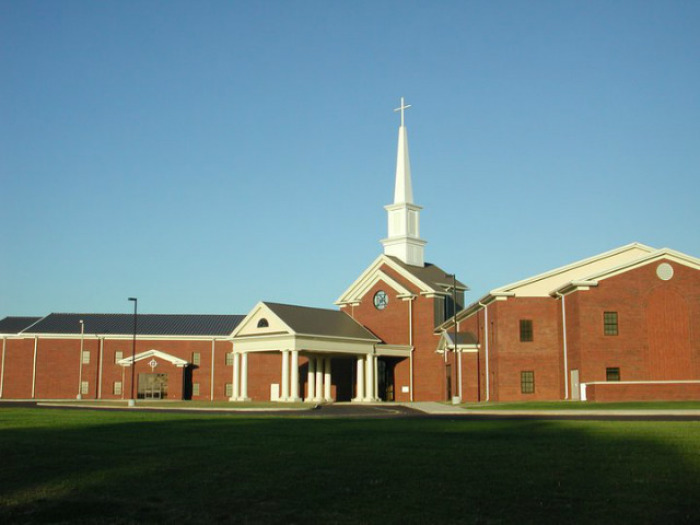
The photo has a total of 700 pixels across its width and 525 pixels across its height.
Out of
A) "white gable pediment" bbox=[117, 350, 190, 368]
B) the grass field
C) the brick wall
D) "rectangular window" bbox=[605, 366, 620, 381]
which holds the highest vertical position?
"white gable pediment" bbox=[117, 350, 190, 368]

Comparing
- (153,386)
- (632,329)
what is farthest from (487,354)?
(153,386)

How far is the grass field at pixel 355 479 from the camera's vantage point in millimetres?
10272

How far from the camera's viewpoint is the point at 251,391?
69438mm

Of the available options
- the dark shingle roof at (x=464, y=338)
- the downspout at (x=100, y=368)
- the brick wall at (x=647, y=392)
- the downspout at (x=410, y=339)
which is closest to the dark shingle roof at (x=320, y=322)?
the downspout at (x=410, y=339)

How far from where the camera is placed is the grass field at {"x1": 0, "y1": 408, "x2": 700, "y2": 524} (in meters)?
10.3

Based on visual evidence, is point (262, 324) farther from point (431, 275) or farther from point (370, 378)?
point (431, 275)

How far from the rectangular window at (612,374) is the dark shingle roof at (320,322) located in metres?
20.0

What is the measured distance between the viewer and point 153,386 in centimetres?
7188

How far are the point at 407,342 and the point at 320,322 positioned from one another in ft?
25.6

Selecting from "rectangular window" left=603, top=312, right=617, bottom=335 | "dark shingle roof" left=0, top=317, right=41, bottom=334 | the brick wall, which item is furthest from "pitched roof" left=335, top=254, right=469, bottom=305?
"dark shingle roof" left=0, top=317, right=41, bottom=334

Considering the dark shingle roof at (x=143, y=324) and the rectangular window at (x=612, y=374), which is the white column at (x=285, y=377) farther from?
the rectangular window at (x=612, y=374)

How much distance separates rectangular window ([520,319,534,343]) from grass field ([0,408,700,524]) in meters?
32.8

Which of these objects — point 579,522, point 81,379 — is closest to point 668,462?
point 579,522

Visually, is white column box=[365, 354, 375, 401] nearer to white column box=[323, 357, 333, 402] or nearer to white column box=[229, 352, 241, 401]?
white column box=[323, 357, 333, 402]
